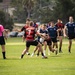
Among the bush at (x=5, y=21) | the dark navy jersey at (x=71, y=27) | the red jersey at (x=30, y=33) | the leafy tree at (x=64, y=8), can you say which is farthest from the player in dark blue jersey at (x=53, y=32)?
the bush at (x=5, y=21)

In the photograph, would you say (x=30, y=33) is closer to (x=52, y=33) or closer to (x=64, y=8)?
(x=52, y=33)

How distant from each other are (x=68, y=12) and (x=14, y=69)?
80.7m

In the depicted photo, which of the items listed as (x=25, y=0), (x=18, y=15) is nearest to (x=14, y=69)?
(x=25, y=0)

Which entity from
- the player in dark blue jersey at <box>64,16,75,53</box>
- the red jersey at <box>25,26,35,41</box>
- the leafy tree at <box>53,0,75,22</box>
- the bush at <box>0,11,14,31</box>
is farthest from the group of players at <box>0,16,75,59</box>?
the bush at <box>0,11,14,31</box>

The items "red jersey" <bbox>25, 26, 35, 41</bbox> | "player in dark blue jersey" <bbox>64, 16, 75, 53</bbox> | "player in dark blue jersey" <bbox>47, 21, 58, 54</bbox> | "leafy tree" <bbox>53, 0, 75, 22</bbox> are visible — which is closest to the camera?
"red jersey" <bbox>25, 26, 35, 41</bbox>

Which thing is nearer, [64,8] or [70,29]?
[70,29]

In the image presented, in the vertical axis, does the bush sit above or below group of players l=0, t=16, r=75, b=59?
below

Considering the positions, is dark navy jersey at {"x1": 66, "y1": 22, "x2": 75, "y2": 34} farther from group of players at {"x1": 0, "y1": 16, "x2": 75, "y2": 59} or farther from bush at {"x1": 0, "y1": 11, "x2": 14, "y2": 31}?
bush at {"x1": 0, "y1": 11, "x2": 14, "y2": 31}

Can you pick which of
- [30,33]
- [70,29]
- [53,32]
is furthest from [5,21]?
[30,33]

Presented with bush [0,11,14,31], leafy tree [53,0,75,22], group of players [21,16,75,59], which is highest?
group of players [21,16,75,59]

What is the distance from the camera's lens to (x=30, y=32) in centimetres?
2341

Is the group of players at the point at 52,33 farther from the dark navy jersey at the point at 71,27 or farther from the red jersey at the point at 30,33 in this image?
the red jersey at the point at 30,33

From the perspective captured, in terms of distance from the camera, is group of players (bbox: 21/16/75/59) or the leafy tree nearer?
group of players (bbox: 21/16/75/59)

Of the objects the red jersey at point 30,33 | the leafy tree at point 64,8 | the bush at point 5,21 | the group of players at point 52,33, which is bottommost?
the bush at point 5,21
